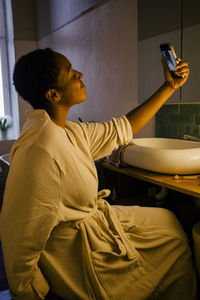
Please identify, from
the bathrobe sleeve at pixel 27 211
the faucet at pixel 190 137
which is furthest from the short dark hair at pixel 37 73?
the faucet at pixel 190 137

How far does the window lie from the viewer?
3889mm

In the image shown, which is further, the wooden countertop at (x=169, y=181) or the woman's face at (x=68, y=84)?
the wooden countertop at (x=169, y=181)

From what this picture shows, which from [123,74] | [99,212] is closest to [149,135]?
[123,74]

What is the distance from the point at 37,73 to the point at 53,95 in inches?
3.6

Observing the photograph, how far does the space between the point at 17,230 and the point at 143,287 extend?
0.46m

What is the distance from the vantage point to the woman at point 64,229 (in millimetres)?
808

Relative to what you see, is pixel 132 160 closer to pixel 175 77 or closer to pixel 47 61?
pixel 175 77

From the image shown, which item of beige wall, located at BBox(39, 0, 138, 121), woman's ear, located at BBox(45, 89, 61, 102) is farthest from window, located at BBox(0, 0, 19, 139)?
woman's ear, located at BBox(45, 89, 61, 102)

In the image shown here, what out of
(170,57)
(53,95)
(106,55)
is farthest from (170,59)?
(106,55)

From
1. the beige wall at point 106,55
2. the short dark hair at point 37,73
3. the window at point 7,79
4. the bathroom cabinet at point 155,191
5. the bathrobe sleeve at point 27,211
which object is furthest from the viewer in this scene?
the window at point 7,79

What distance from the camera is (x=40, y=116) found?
91cm

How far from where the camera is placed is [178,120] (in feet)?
5.87

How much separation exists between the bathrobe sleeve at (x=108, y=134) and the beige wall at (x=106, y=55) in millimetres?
996

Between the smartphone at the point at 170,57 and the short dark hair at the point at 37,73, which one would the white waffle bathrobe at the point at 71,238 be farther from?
the smartphone at the point at 170,57
